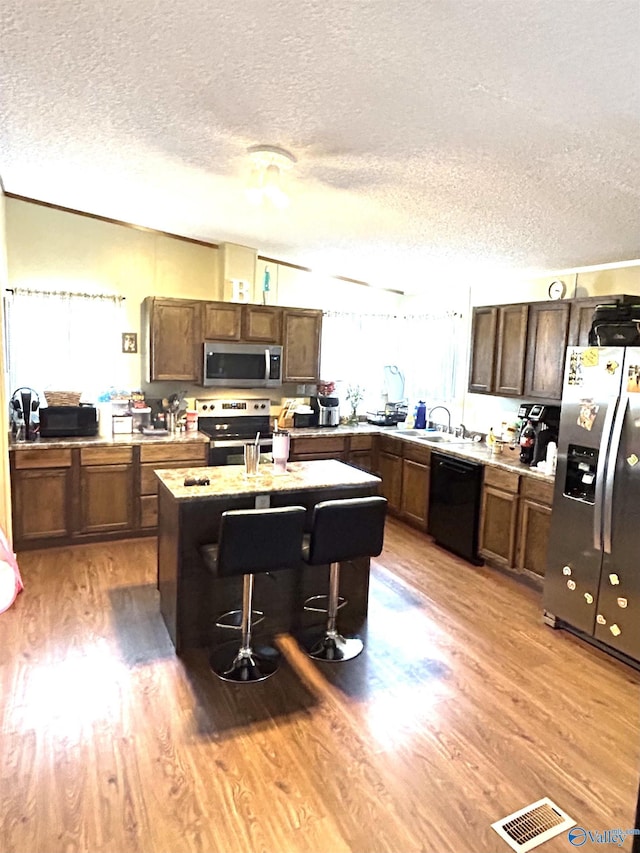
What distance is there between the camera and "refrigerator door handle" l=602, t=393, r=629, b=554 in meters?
3.01

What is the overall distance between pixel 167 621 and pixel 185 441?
6.10 feet

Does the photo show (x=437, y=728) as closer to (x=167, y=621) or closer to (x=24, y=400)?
(x=167, y=621)

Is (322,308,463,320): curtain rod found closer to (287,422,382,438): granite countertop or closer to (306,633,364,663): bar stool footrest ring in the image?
(287,422,382,438): granite countertop

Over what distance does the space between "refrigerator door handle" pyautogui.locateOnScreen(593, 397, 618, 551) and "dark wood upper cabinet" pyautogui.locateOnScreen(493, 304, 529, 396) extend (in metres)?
1.38

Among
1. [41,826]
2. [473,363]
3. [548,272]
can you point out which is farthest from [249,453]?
[548,272]

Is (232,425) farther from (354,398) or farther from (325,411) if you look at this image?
(354,398)

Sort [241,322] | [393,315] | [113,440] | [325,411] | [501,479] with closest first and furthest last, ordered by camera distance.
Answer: [501,479]
[113,440]
[241,322]
[325,411]
[393,315]

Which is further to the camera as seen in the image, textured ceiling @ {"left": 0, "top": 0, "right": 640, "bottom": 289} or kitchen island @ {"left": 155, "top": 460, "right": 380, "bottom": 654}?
kitchen island @ {"left": 155, "top": 460, "right": 380, "bottom": 654}

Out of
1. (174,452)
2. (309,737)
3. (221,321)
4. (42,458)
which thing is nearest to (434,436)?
(221,321)

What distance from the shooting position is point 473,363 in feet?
16.3

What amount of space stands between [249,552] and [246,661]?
Result: 66 cm

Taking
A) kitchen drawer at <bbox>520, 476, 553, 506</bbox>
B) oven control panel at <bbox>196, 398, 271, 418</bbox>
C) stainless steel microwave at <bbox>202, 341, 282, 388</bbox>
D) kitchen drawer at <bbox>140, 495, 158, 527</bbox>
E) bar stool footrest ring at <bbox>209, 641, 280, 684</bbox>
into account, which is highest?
stainless steel microwave at <bbox>202, 341, 282, 388</bbox>

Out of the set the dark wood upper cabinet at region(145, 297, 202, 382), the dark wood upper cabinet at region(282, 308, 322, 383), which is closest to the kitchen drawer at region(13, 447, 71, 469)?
the dark wood upper cabinet at region(145, 297, 202, 382)

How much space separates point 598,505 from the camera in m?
3.10
